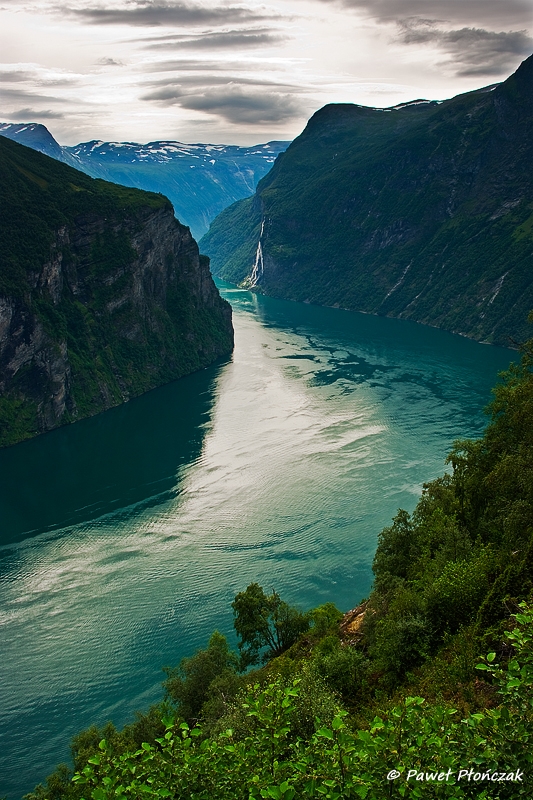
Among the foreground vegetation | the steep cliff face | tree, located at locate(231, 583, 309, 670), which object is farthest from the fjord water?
the foreground vegetation

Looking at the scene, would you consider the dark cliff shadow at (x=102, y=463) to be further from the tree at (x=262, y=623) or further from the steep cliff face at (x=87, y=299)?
the tree at (x=262, y=623)

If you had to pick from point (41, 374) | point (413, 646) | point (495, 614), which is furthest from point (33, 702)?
point (41, 374)

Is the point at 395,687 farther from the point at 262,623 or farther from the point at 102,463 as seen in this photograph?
the point at 102,463

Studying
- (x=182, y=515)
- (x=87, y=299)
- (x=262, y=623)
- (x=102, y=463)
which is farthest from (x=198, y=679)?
(x=87, y=299)

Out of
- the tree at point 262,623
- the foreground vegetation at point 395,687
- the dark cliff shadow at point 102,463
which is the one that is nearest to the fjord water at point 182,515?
the dark cliff shadow at point 102,463

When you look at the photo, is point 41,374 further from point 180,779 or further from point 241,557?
point 180,779

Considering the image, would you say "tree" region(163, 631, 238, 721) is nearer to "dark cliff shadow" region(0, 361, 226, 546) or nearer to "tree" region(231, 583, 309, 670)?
"tree" region(231, 583, 309, 670)
